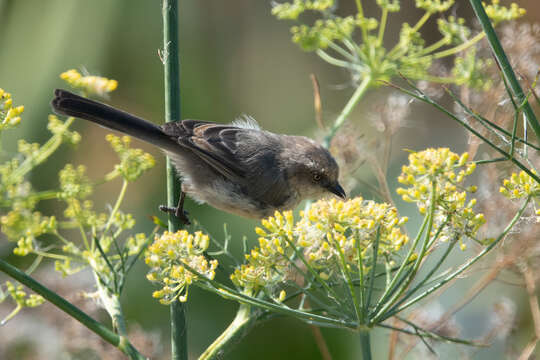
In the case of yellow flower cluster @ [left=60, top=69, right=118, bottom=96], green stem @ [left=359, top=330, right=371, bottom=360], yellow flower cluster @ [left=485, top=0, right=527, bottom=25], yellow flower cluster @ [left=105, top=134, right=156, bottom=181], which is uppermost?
yellow flower cluster @ [left=485, top=0, right=527, bottom=25]

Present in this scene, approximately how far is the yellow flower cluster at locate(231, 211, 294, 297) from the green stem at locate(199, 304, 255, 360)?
168 mm

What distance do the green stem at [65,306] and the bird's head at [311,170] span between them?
1.58 m

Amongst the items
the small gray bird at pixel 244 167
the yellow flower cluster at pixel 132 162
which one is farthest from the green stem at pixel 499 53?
the small gray bird at pixel 244 167

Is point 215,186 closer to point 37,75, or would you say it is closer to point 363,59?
point 363,59

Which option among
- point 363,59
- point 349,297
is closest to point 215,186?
point 363,59

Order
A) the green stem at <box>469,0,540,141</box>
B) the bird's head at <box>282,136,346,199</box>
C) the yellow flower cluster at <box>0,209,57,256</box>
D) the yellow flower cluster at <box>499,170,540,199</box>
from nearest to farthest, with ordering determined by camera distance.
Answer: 1. the green stem at <box>469,0,540,141</box>
2. the yellow flower cluster at <box>499,170,540,199</box>
3. the yellow flower cluster at <box>0,209,57,256</box>
4. the bird's head at <box>282,136,346,199</box>

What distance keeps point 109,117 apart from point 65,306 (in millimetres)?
1049

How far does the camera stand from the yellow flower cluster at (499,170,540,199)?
1269 millimetres

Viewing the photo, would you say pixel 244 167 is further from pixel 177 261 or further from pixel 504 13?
pixel 177 261

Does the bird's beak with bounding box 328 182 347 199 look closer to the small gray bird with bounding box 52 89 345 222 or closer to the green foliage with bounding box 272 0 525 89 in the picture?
the small gray bird with bounding box 52 89 345 222

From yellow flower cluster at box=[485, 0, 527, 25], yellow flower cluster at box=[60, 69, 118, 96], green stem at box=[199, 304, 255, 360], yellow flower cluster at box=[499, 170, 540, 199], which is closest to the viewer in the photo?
yellow flower cluster at box=[499, 170, 540, 199]

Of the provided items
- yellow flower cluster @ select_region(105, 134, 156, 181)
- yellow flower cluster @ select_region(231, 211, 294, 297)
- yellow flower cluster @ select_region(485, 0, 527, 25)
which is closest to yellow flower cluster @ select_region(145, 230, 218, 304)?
yellow flower cluster @ select_region(231, 211, 294, 297)

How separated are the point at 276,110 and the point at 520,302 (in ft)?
7.21

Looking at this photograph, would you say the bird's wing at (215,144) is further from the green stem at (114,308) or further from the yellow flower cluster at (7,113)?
the yellow flower cluster at (7,113)
